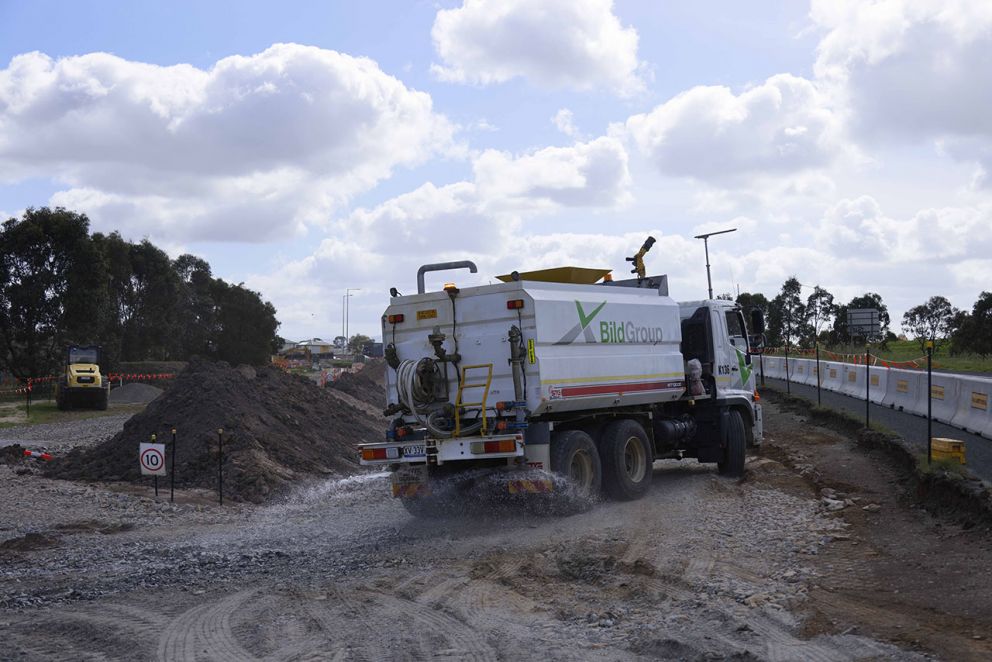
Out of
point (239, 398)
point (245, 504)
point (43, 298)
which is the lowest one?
point (245, 504)

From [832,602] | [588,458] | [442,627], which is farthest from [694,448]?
[442,627]

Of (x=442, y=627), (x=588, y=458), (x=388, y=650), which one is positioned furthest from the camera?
(x=588, y=458)

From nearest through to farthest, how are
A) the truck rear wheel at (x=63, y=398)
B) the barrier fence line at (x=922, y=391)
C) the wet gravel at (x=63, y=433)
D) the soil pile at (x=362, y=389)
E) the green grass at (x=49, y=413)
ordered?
the barrier fence line at (x=922, y=391) < the wet gravel at (x=63, y=433) < the green grass at (x=49, y=413) < the truck rear wheel at (x=63, y=398) < the soil pile at (x=362, y=389)

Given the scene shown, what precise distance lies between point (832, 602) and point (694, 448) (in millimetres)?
8205

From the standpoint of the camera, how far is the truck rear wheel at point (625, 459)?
1266 cm

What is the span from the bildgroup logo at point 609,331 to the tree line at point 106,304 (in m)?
43.5

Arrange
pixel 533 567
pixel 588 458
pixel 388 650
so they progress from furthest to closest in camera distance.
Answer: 1. pixel 588 458
2. pixel 533 567
3. pixel 388 650

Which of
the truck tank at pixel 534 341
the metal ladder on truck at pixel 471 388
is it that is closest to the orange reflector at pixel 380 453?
the truck tank at pixel 534 341

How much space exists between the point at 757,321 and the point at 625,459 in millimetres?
4544

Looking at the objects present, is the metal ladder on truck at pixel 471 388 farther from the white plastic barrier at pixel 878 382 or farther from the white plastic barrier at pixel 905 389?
the white plastic barrier at pixel 878 382

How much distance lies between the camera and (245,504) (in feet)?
48.7

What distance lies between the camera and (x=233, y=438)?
58.1ft

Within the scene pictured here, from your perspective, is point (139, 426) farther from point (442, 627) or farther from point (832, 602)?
point (832, 602)

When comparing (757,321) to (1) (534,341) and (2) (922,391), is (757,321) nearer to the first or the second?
(1) (534,341)
